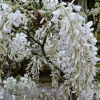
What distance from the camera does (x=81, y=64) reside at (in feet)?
4.16

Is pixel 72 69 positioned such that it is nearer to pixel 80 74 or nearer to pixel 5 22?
pixel 80 74

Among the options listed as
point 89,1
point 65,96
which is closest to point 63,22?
point 65,96

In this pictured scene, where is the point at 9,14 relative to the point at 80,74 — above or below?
above

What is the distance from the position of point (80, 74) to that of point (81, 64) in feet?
0.14

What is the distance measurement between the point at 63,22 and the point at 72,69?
18 cm

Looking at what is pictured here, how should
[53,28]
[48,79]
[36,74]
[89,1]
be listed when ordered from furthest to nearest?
[89,1], [48,79], [36,74], [53,28]

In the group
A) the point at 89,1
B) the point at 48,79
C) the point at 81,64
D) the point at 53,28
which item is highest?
the point at 53,28

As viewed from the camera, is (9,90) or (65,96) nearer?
(65,96)

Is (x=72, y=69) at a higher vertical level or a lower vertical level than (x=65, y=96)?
higher

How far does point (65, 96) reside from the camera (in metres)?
2.09

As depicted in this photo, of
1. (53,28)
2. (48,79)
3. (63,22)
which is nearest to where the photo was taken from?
(63,22)

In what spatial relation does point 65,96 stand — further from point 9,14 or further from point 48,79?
point 48,79

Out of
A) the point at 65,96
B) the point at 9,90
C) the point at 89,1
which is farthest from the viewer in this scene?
Answer: the point at 89,1

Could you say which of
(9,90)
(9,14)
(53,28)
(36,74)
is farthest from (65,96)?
(9,14)
